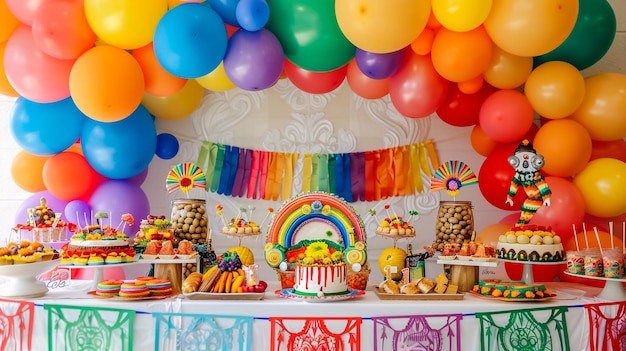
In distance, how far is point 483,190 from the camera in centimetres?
387

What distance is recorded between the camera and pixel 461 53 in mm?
3238

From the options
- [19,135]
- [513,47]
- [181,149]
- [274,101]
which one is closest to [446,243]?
[513,47]

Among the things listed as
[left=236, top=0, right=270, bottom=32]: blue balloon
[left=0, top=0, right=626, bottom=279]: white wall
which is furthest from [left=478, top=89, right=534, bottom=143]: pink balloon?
[left=236, top=0, right=270, bottom=32]: blue balloon

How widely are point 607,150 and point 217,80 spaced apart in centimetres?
240

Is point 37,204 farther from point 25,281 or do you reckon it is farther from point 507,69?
point 507,69

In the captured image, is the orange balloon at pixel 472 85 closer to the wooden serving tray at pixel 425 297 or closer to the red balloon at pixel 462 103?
the red balloon at pixel 462 103

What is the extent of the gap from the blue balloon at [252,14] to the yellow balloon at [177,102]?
0.89 meters

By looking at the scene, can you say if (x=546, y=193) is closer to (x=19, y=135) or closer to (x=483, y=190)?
(x=483, y=190)

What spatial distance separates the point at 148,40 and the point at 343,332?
74.6 inches

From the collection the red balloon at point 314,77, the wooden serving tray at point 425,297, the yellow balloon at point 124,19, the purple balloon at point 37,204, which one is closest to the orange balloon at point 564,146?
the wooden serving tray at point 425,297

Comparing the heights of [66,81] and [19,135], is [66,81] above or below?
above

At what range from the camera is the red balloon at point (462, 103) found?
380 cm

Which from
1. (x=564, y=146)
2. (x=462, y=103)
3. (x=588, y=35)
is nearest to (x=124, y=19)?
(x=462, y=103)

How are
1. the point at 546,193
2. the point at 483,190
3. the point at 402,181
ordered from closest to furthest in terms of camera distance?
the point at 546,193, the point at 483,190, the point at 402,181
